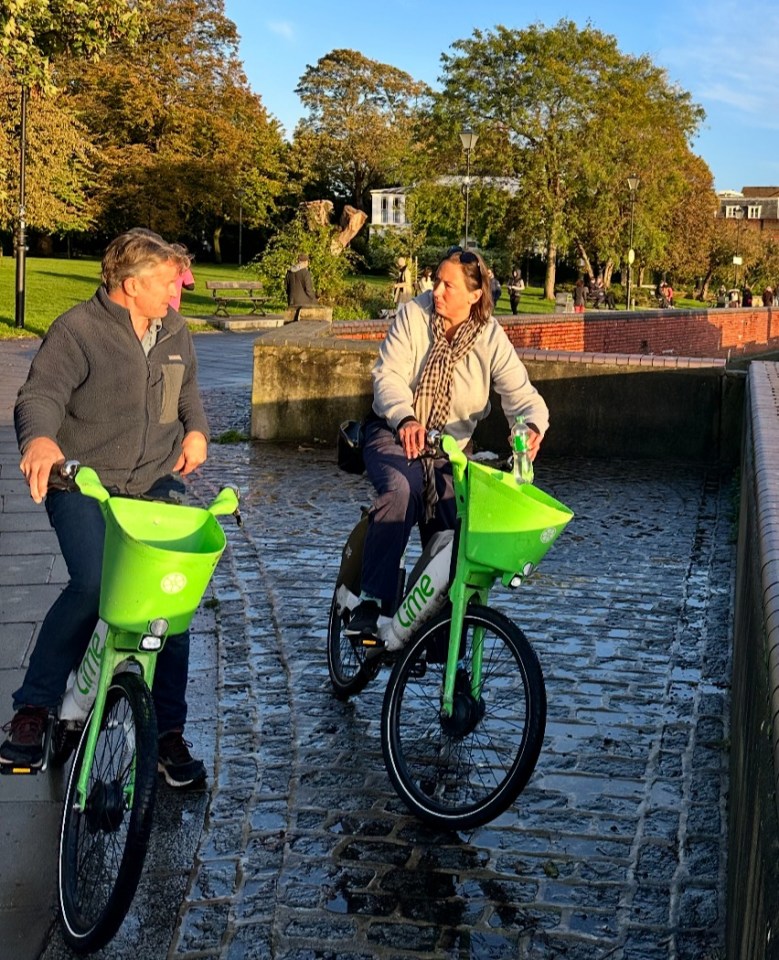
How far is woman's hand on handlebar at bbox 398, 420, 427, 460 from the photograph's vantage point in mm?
4488

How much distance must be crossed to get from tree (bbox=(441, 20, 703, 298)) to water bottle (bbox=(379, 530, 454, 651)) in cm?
5266

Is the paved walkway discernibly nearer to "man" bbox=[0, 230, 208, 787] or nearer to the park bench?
"man" bbox=[0, 230, 208, 787]

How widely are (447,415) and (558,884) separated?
187 centimetres

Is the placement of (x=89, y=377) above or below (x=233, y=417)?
above

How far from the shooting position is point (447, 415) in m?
5.00

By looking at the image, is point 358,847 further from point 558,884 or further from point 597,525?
point 597,525

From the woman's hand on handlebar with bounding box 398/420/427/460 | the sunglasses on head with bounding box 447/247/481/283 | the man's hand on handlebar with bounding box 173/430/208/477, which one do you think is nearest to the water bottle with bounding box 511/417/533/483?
the woman's hand on handlebar with bounding box 398/420/427/460

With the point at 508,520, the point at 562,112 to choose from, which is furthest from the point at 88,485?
the point at 562,112

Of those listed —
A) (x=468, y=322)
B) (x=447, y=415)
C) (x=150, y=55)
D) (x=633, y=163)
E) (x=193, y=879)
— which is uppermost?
(x=150, y=55)

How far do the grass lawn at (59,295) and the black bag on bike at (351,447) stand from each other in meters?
15.3

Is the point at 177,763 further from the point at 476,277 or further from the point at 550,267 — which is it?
the point at 550,267

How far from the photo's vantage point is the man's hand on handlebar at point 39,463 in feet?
12.1

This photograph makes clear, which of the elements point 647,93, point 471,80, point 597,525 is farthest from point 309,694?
point 647,93

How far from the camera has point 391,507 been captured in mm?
4785
